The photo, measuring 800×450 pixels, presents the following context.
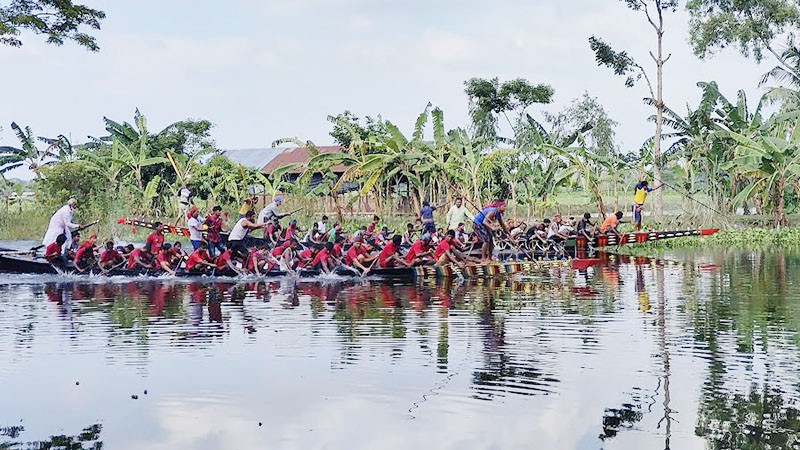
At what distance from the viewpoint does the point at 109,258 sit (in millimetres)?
21234

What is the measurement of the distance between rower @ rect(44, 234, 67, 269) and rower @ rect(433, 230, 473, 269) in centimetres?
764

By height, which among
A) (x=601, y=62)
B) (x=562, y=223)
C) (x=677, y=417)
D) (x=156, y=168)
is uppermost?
(x=601, y=62)

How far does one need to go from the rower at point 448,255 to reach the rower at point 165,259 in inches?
207

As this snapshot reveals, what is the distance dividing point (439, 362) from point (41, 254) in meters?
14.5

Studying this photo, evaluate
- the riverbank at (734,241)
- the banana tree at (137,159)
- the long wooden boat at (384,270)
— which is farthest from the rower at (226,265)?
the banana tree at (137,159)

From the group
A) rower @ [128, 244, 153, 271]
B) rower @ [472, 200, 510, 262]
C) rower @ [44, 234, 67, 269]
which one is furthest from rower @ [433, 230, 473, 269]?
rower @ [44, 234, 67, 269]

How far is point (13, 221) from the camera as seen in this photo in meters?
35.6

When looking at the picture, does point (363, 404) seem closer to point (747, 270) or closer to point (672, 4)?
point (747, 270)

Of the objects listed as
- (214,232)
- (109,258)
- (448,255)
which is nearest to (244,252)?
(214,232)

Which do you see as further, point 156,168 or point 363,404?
point 156,168

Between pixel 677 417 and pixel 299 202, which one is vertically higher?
pixel 299 202

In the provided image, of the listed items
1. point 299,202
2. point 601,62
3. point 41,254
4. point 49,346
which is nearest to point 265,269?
point 41,254

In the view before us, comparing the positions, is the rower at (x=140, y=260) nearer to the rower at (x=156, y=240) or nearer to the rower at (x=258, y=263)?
the rower at (x=156, y=240)

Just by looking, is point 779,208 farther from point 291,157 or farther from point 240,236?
point 291,157
